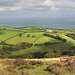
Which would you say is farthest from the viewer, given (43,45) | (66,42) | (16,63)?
(66,42)

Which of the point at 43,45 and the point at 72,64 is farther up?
the point at 72,64

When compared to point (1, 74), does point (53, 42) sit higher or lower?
lower

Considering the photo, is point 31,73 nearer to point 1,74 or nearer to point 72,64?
point 1,74

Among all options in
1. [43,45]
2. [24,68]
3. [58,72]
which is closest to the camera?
[58,72]

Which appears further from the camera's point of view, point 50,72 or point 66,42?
point 66,42

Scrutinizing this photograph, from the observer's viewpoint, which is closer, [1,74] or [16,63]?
[1,74]

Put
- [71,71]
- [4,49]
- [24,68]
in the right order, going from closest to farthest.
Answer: [71,71], [24,68], [4,49]

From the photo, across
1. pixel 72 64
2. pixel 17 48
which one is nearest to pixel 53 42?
pixel 17 48

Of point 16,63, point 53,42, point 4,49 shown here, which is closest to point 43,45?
point 53,42

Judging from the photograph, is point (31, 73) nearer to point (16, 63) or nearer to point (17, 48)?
point (16, 63)
